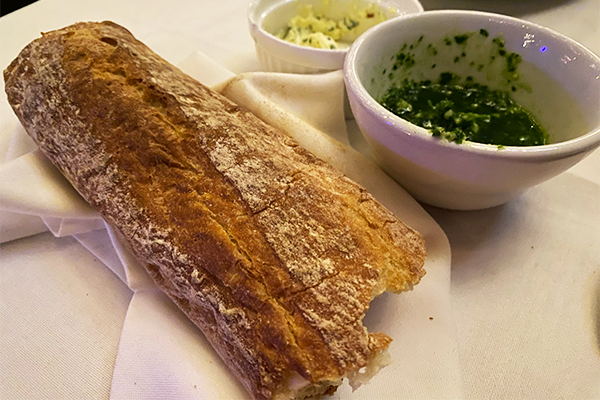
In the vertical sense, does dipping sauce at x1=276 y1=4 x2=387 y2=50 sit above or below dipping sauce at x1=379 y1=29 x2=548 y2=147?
above

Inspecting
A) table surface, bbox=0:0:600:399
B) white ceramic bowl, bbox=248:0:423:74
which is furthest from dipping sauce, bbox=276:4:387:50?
table surface, bbox=0:0:600:399

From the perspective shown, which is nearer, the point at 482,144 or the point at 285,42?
the point at 482,144

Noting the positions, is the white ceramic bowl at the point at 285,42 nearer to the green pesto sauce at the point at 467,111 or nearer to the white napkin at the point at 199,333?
the white napkin at the point at 199,333

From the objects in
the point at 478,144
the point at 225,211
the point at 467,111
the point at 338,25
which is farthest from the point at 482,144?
the point at 338,25

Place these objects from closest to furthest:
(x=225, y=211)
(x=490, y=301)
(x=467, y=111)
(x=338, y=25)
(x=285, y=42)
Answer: (x=225, y=211)
(x=490, y=301)
(x=467, y=111)
(x=285, y=42)
(x=338, y=25)

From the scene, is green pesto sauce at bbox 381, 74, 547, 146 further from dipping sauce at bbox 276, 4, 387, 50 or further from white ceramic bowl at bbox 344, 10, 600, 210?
dipping sauce at bbox 276, 4, 387, 50

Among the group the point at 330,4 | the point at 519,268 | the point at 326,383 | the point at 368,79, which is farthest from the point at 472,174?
the point at 330,4

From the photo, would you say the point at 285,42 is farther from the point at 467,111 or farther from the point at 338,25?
the point at 467,111
